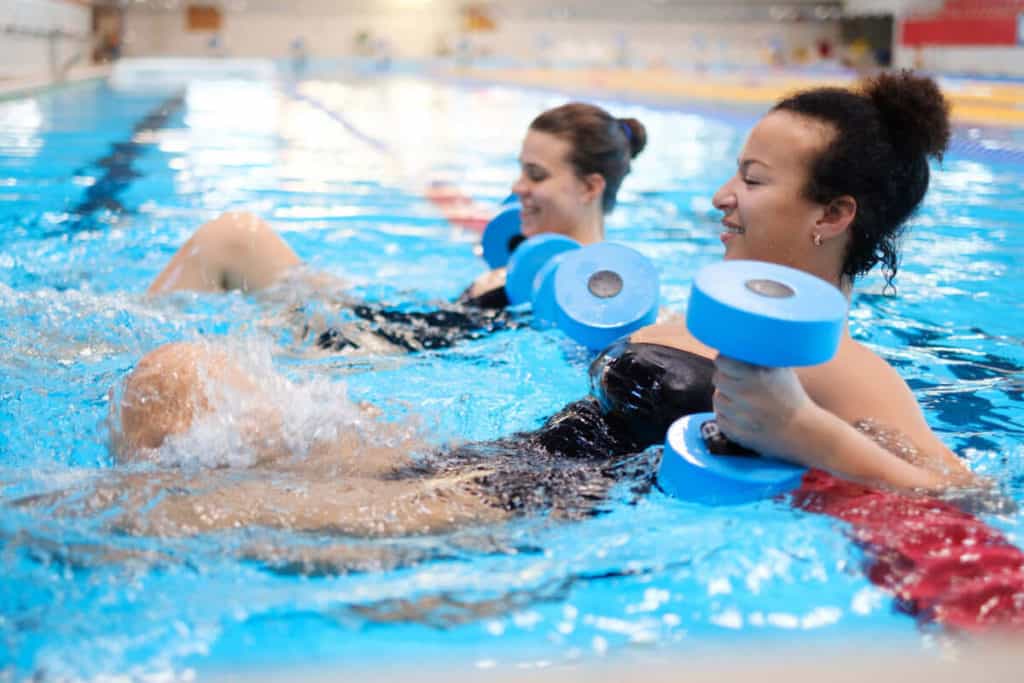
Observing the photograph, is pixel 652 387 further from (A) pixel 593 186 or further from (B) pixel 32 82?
(B) pixel 32 82

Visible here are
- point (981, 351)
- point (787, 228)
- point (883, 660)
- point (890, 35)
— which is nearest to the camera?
point (883, 660)

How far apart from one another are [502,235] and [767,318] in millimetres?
2717

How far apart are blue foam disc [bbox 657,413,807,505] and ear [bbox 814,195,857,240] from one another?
448 mm

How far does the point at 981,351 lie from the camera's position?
11.0 ft

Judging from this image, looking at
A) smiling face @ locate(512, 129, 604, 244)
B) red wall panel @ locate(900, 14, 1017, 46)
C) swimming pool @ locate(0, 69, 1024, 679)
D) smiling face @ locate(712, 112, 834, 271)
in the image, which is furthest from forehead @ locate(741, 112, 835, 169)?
red wall panel @ locate(900, 14, 1017, 46)

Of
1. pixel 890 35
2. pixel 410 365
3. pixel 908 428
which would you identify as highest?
pixel 890 35

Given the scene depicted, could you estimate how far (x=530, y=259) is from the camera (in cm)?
345

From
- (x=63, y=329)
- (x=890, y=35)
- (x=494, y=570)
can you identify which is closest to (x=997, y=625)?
(x=494, y=570)

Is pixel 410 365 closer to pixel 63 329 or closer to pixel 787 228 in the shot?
pixel 63 329

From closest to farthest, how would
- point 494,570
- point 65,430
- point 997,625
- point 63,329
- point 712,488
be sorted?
point 997,625
point 494,570
point 712,488
point 65,430
point 63,329

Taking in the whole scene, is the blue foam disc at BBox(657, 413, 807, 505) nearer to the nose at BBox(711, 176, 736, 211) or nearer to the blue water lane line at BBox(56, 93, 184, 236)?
the nose at BBox(711, 176, 736, 211)

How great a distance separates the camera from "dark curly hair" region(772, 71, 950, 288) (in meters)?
1.90

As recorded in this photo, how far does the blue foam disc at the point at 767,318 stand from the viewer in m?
1.43

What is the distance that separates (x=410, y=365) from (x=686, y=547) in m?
1.53
